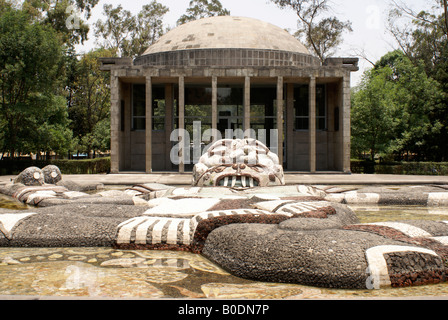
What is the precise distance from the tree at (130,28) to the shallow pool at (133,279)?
43.2m

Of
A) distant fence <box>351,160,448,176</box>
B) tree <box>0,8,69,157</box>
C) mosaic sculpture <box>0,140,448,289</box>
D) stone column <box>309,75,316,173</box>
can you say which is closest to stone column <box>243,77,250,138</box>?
stone column <box>309,75,316,173</box>

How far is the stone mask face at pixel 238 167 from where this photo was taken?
10430mm

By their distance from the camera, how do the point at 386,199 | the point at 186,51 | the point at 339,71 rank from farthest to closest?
1. the point at 186,51
2. the point at 339,71
3. the point at 386,199

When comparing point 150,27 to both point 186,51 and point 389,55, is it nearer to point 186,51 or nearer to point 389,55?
point 186,51

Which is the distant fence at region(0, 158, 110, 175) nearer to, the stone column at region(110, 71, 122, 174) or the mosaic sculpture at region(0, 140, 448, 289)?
the stone column at region(110, 71, 122, 174)

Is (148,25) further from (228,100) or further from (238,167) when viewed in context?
(238,167)

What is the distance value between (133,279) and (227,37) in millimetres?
23332

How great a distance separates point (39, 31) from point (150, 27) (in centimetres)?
2365

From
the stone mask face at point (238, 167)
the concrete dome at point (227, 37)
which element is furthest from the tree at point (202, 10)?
the stone mask face at point (238, 167)

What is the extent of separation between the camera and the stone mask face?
1043 cm

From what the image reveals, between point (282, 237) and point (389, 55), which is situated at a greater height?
point (389, 55)

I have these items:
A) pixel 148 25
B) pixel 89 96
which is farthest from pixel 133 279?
pixel 148 25
